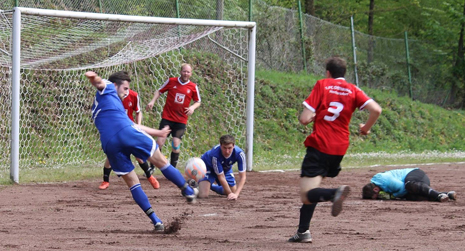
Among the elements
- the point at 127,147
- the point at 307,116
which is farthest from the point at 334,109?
the point at 127,147

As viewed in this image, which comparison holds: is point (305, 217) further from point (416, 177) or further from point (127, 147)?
point (416, 177)

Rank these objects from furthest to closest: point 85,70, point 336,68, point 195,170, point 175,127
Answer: point 85,70 < point 175,127 < point 195,170 < point 336,68

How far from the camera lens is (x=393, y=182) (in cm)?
895

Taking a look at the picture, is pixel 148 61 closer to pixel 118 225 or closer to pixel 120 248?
pixel 118 225

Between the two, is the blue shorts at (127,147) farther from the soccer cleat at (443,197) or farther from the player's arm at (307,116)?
the soccer cleat at (443,197)

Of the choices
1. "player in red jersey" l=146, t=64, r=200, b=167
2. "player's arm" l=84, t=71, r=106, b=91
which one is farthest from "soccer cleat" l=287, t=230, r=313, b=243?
"player in red jersey" l=146, t=64, r=200, b=167

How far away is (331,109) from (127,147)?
1.97 meters

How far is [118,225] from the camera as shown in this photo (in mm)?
6762

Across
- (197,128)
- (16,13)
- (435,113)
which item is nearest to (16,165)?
(16,13)

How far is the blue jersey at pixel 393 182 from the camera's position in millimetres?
8945

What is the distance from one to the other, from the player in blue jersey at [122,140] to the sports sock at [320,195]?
50.7 inches

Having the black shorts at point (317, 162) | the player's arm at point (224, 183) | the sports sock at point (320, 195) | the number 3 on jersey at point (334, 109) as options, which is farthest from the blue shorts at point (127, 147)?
the player's arm at point (224, 183)

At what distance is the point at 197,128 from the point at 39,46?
5.33 meters

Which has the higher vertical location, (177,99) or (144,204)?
(177,99)
